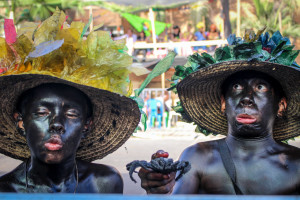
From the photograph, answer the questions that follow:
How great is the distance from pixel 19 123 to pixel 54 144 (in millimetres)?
346

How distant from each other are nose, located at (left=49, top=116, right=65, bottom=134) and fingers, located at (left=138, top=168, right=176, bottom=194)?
560mm

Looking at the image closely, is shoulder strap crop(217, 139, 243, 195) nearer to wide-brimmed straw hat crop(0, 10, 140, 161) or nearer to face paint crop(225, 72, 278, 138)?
face paint crop(225, 72, 278, 138)

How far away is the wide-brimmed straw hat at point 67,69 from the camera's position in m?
2.24

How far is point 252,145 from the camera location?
2588 millimetres

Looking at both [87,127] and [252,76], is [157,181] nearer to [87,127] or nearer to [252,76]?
[87,127]

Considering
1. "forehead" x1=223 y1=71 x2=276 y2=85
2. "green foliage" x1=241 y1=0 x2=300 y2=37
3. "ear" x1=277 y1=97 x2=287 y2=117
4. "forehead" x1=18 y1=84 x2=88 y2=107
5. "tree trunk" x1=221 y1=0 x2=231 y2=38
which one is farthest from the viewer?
"green foliage" x1=241 y1=0 x2=300 y2=37

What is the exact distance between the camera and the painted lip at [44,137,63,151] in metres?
2.26

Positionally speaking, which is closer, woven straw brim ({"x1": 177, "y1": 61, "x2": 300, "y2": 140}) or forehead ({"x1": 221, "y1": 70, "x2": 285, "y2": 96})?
woven straw brim ({"x1": 177, "y1": 61, "x2": 300, "y2": 140})

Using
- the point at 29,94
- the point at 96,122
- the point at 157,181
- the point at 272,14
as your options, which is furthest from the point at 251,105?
the point at 272,14

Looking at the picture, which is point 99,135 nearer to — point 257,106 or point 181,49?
point 257,106

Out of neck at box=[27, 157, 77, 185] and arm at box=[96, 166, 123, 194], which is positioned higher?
neck at box=[27, 157, 77, 185]

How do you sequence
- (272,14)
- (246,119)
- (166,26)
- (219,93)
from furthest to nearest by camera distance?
(272,14), (166,26), (219,93), (246,119)

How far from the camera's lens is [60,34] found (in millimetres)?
2303

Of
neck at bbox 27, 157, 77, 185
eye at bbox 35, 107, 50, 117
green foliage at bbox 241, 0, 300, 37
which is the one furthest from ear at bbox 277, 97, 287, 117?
green foliage at bbox 241, 0, 300, 37
